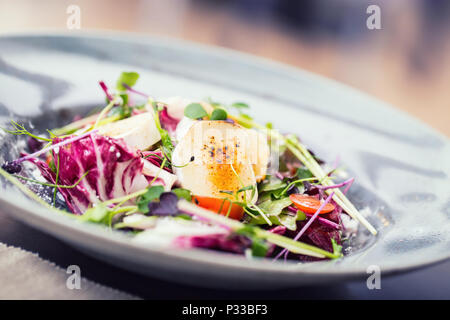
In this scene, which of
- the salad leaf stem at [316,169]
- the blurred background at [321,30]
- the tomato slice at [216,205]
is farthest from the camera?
the blurred background at [321,30]

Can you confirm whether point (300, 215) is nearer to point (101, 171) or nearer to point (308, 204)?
point (308, 204)

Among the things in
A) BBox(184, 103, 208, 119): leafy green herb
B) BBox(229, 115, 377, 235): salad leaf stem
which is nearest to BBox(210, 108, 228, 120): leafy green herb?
BBox(184, 103, 208, 119): leafy green herb

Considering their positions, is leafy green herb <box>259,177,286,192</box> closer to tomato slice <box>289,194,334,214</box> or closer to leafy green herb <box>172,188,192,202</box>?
tomato slice <box>289,194,334,214</box>

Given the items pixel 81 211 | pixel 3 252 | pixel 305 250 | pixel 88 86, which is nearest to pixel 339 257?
pixel 305 250

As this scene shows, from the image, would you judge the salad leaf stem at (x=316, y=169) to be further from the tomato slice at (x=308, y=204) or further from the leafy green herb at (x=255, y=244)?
the leafy green herb at (x=255, y=244)

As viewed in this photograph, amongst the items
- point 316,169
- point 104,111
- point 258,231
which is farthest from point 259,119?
point 258,231

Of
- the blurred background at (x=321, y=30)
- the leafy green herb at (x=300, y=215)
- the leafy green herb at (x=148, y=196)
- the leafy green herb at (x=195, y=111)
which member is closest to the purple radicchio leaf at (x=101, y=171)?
the leafy green herb at (x=148, y=196)
